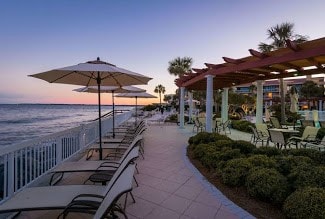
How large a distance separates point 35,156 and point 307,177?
439 cm

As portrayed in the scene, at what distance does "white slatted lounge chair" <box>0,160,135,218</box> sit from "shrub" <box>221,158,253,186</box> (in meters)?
2.14

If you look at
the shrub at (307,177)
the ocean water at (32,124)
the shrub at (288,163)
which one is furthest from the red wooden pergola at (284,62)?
the ocean water at (32,124)

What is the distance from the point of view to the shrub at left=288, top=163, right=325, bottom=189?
12.3 feet

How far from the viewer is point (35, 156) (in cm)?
432

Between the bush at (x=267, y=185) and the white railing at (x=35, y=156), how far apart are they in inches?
138

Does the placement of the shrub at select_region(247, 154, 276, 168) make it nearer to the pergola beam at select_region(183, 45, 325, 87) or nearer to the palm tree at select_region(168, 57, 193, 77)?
the pergola beam at select_region(183, 45, 325, 87)

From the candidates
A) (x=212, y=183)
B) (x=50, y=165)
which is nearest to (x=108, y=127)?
(x=50, y=165)

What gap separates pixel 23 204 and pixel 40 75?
2.90 meters

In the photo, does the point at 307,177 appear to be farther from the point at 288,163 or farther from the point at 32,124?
the point at 32,124

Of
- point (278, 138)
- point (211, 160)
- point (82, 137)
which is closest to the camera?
point (211, 160)

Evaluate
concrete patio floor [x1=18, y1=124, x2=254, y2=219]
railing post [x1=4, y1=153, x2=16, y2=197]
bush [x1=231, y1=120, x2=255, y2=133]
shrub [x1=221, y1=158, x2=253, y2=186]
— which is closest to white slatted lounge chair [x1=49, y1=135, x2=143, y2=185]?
concrete patio floor [x1=18, y1=124, x2=254, y2=219]

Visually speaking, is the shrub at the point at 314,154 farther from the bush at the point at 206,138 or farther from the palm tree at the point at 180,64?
the palm tree at the point at 180,64

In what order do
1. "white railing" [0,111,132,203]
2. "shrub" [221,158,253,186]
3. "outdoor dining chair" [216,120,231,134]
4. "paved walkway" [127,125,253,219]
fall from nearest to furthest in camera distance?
"white railing" [0,111,132,203]
"paved walkway" [127,125,253,219]
"shrub" [221,158,253,186]
"outdoor dining chair" [216,120,231,134]

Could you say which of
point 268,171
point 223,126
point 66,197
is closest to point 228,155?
point 268,171
